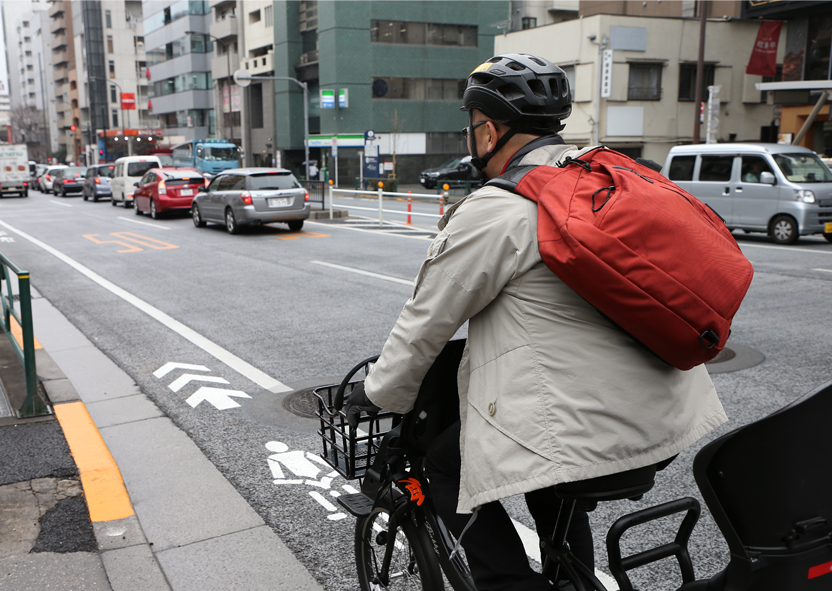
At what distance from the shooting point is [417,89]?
54.6 meters

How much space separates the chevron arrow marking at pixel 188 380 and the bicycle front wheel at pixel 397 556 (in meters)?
3.74

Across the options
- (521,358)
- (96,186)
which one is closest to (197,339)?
(521,358)

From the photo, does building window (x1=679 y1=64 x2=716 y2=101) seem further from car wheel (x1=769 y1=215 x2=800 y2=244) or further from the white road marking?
the white road marking

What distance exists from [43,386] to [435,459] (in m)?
4.63

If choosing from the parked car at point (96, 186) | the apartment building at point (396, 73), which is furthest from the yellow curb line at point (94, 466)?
the apartment building at point (396, 73)

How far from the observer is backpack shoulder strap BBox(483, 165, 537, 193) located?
5.94 ft

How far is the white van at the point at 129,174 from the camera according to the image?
2933 centimetres

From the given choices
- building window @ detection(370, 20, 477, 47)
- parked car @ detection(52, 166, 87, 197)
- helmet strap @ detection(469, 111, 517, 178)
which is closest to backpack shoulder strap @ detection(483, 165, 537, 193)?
helmet strap @ detection(469, 111, 517, 178)

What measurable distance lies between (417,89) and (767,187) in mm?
41191

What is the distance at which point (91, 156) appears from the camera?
331ft

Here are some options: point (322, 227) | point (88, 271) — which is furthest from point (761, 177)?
point (88, 271)

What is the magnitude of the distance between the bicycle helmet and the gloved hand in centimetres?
74

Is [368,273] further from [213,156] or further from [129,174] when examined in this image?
[213,156]

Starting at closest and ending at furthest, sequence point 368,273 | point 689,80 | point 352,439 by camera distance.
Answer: point 352,439
point 368,273
point 689,80
